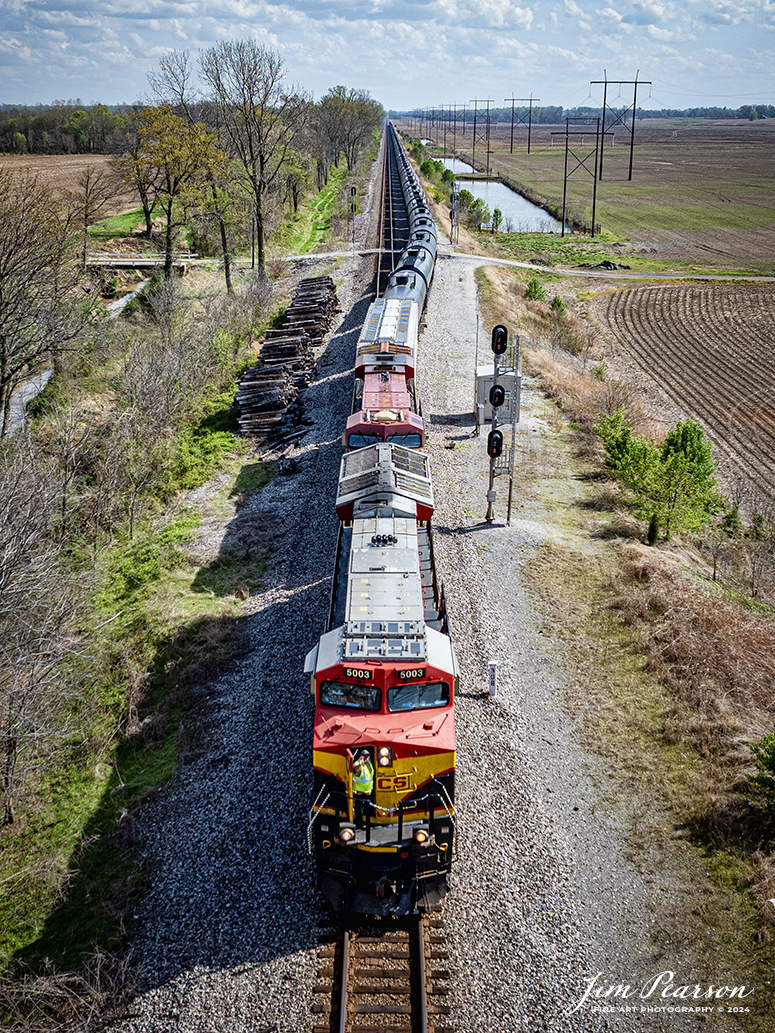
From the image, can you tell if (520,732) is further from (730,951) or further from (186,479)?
(186,479)

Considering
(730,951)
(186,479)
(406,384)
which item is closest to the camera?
(730,951)

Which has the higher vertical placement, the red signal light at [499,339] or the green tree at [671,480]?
the red signal light at [499,339]

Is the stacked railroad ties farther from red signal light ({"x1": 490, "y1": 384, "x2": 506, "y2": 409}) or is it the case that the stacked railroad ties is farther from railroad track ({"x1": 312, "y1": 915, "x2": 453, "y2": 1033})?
railroad track ({"x1": 312, "y1": 915, "x2": 453, "y2": 1033})

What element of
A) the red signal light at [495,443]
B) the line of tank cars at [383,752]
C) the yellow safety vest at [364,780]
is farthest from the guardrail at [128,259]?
the yellow safety vest at [364,780]

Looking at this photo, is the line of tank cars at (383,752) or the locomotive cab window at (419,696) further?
the locomotive cab window at (419,696)

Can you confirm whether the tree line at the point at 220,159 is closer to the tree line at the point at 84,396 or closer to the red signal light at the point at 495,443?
the tree line at the point at 84,396

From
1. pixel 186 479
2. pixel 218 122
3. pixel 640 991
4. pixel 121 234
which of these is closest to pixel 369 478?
pixel 640 991

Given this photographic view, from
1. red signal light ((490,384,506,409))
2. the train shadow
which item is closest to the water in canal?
red signal light ((490,384,506,409))
